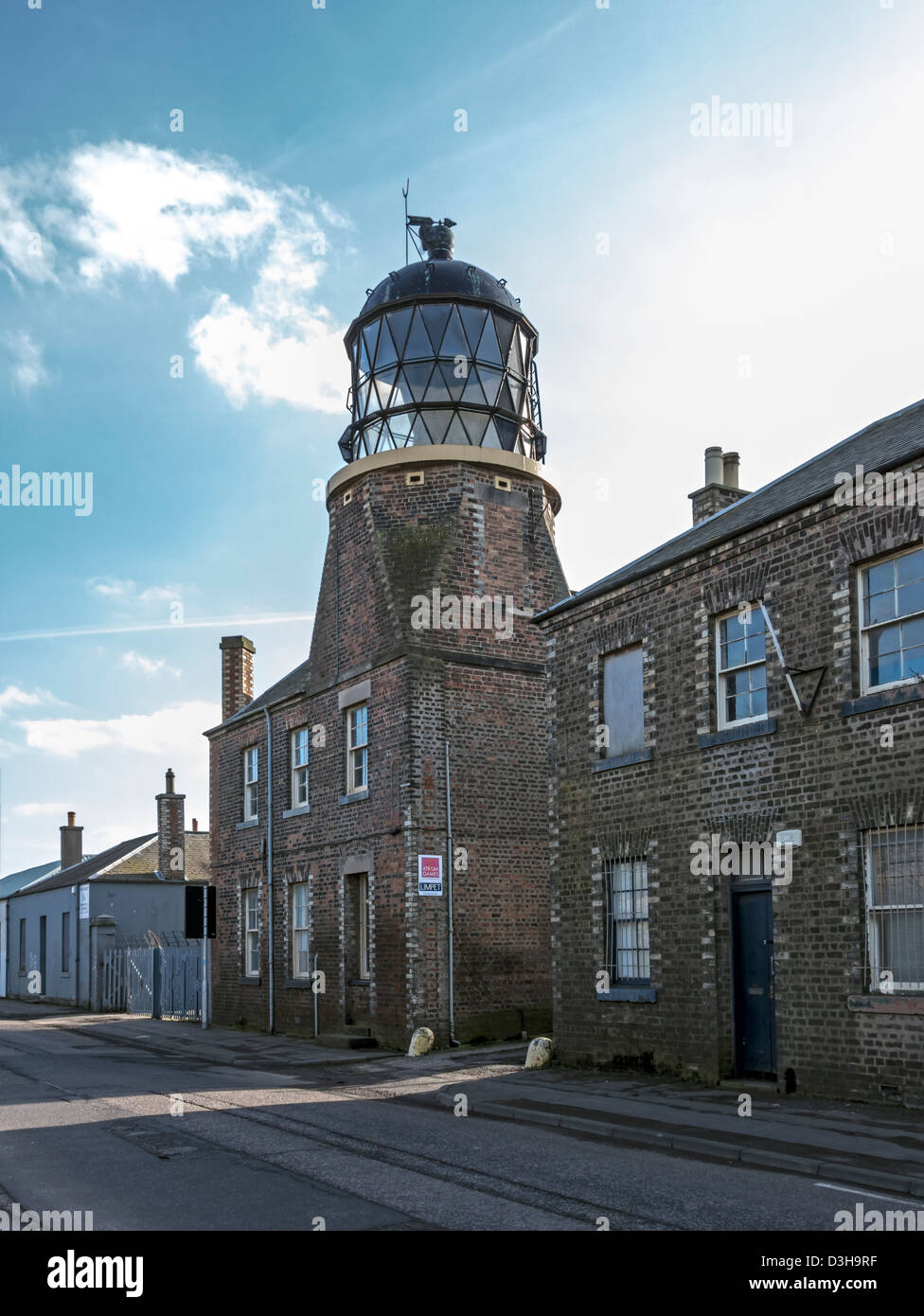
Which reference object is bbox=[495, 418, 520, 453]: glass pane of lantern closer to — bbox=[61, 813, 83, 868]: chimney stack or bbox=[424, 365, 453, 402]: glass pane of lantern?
bbox=[424, 365, 453, 402]: glass pane of lantern

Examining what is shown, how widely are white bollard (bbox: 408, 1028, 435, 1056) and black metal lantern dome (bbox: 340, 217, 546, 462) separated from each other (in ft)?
36.4

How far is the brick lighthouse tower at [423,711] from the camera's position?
21438 mm

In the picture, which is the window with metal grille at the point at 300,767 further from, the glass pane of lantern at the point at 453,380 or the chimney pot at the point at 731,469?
the chimney pot at the point at 731,469

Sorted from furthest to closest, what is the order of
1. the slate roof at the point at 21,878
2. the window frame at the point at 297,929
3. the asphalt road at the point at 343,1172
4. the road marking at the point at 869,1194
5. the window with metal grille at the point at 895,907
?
1. the slate roof at the point at 21,878
2. the window frame at the point at 297,929
3. the window with metal grille at the point at 895,907
4. the road marking at the point at 869,1194
5. the asphalt road at the point at 343,1172

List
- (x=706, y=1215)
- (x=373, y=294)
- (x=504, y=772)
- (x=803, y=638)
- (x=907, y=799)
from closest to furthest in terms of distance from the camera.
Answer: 1. (x=706, y=1215)
2. (x=907, y=799)
3. (x=803, y=638)
4. (x=504, y=772)
5. (x=373, y=294)

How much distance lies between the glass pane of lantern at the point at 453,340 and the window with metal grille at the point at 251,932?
1266cm

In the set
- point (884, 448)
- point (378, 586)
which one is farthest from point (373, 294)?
point (884, 448)

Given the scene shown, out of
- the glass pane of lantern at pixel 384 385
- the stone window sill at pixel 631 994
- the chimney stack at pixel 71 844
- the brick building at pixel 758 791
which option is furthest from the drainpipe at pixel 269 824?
the chimney stack at pixel 71 844

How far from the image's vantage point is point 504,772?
2269 centimetres

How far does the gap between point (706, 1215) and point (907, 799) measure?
6145 millimetres

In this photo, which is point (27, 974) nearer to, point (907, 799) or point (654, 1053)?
point (654, 1053)

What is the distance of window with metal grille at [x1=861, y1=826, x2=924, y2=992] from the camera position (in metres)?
12.8

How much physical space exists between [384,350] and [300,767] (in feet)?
29.3

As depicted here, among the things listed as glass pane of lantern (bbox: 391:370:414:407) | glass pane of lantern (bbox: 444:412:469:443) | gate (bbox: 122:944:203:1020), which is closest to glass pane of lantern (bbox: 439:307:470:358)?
glass pane of lantern (bbox: 391:370:414:407)
